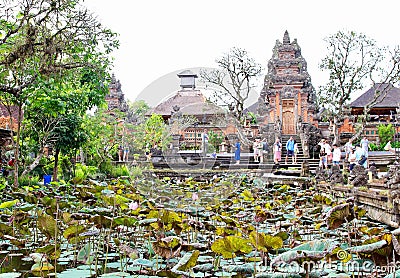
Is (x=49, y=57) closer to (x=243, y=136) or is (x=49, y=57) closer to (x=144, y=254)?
(x=144, y=254)

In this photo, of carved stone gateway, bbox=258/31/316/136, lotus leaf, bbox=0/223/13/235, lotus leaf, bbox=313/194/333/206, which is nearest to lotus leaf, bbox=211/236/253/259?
lotus leaf, bbox=0/223/13/235

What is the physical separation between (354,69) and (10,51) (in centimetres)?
2122

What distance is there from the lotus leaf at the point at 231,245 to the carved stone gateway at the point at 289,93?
24.9 m

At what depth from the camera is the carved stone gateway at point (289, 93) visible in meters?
28.1

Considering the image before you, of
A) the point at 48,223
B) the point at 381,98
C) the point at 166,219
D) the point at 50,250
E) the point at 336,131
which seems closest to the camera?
the point at 50,250

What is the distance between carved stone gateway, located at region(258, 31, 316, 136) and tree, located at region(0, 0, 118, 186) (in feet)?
65.7

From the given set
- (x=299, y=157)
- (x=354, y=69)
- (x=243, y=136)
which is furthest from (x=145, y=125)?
(x=354, y=69)

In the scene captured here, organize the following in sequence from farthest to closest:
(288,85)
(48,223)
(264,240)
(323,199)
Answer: (288,85), (323,199), (48,223), (264,240)

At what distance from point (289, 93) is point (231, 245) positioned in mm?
25553

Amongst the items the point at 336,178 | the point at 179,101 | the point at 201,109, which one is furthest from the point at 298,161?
the point at 179,101

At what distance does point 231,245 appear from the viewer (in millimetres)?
2939

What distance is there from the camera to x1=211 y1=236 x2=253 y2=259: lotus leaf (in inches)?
115

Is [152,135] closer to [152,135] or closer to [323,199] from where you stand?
[152,135]

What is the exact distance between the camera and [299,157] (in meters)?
23.3
